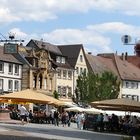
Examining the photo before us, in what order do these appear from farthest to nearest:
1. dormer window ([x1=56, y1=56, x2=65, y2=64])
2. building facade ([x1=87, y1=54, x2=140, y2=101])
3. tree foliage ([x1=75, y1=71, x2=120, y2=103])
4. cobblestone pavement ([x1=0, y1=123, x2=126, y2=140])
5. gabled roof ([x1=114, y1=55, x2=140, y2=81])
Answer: gabled roof ([x1=114, y1=55, x2=140, y2=81]) < building facade ([x1=87, y1=54, x2=140, y2=101]) < dormer window ([x1=56, y1=56, x2=65, y2=64]) < tree foliage ([x1=75, y1=71, x2=120, y2=103]) < cobblestone pavement ([x1=0, y1=123, x2=126, y2=140])

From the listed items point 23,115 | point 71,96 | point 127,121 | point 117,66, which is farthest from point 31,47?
point 127,121

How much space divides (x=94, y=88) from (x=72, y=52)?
1737cm

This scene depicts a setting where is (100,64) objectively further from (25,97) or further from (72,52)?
(25,97)

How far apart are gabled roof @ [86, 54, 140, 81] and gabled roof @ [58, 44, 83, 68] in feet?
18.1

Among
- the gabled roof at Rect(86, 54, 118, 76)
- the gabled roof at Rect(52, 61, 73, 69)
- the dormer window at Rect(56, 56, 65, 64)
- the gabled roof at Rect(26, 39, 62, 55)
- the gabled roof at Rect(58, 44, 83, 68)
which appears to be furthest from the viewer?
the gabled roof at Rect(86, 54, 118, 76)

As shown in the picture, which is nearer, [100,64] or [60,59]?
[60,59]

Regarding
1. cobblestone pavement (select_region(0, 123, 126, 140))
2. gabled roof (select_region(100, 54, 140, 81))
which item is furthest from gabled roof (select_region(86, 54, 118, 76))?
cobblestone pavement (select_region(0, 123, 126, 140))

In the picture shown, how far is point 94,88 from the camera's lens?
99.3m

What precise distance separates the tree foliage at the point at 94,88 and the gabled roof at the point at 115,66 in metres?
19.1

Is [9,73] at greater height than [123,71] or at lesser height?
lesser

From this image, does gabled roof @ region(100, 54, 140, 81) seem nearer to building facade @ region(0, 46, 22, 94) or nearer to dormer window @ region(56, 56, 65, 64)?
dormer window @ region(56, 56, 65, 64)

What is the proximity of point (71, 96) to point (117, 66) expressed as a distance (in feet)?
84.3

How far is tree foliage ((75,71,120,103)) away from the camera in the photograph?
99.1 metres

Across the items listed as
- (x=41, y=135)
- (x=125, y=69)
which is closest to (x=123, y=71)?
(x=125, y=69)
